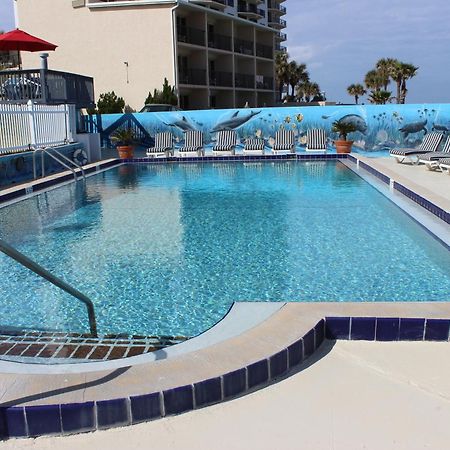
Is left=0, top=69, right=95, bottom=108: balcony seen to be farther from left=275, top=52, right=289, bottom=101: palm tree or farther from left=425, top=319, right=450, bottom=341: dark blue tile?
left=275, top=52, right=289, bottom=101: palm tree

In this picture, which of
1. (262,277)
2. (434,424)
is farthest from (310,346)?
(262,277)

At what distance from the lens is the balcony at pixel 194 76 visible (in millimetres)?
33903

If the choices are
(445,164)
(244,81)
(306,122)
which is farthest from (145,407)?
(244,81)

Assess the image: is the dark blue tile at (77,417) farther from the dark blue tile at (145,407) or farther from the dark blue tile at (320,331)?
the dark blue tile at (320,331)

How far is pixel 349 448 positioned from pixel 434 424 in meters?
0.52

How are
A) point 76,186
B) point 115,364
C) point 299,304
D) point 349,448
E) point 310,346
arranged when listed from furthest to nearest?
1. point 76,186
2. point 299,304
3. point 310,346
4. point 115,364
5. point 349,448

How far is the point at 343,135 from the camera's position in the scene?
1883cm

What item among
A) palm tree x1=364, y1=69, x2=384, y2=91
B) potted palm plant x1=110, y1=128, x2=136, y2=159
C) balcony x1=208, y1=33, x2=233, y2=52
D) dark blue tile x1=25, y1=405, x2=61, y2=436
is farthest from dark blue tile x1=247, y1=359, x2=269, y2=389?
palm tree x1=364, y1=69, x2=384, y2=91

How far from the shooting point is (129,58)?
3145 centimetres

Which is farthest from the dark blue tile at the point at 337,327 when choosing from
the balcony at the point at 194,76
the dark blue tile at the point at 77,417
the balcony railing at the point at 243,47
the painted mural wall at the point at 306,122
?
the balcony railing at the point at 243,47

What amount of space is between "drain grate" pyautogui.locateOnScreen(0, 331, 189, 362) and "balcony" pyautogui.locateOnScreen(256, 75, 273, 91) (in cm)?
4016

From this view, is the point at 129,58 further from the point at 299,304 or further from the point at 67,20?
the point at 299,304

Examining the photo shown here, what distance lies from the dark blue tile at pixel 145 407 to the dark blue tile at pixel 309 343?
3.64 feet

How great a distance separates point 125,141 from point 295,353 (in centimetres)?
1693
